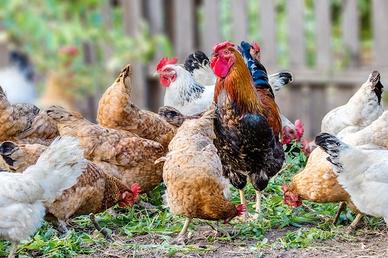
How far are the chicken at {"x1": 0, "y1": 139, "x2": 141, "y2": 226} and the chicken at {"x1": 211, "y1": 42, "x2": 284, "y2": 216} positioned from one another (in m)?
0.73

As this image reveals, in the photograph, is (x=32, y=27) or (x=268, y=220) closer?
(x=268, y=220)

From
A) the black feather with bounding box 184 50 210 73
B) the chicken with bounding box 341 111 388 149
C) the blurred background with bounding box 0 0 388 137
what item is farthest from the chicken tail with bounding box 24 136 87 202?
the blurred background with bounding box 0 0 388 137

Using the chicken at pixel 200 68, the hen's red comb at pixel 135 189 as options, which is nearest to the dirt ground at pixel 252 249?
the hen's red comb at pixel 135 189

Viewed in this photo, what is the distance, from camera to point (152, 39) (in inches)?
482

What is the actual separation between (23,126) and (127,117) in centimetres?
80

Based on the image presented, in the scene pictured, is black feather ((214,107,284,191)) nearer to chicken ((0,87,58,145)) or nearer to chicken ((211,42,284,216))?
chicken ((211,42,284,216))

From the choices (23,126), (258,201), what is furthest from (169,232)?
(23,126)

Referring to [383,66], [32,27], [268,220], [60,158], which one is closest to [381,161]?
[268,220]

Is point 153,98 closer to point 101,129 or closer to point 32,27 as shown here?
point 32,27

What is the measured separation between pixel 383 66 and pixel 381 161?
15.7ft

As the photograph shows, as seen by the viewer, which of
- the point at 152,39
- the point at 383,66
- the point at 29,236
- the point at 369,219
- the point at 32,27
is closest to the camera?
the point at 29,236

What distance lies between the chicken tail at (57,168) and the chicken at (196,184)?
23.5 inches

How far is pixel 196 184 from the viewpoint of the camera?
614cm

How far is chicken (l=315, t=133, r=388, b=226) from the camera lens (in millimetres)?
6203
